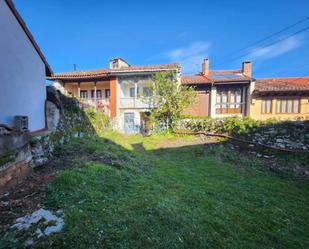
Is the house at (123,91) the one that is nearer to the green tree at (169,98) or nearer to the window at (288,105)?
the green tree at (169,98)

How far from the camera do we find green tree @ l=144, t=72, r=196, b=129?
12.2 metres

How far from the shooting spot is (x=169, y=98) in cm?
1227

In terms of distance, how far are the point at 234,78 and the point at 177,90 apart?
6661mm

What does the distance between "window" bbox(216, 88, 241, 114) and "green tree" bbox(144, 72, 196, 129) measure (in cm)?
503

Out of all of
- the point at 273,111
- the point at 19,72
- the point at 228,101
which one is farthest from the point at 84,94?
the point at 273,111

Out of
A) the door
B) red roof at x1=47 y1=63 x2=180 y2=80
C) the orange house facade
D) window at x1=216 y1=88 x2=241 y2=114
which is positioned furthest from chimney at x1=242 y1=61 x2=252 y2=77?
the door

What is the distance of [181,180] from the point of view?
553 centimetres

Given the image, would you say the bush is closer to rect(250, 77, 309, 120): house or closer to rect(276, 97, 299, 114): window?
rect(250, 77, 309, 120): house

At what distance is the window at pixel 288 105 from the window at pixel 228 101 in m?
3.28

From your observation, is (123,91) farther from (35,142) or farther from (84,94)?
(35,142)

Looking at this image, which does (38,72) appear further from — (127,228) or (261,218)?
(261,218)

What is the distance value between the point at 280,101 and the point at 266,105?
3.76 feet

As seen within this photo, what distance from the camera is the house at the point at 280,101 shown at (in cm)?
1507

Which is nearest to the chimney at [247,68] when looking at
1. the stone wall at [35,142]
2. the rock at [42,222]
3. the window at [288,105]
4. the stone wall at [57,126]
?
the window at [288,105]
